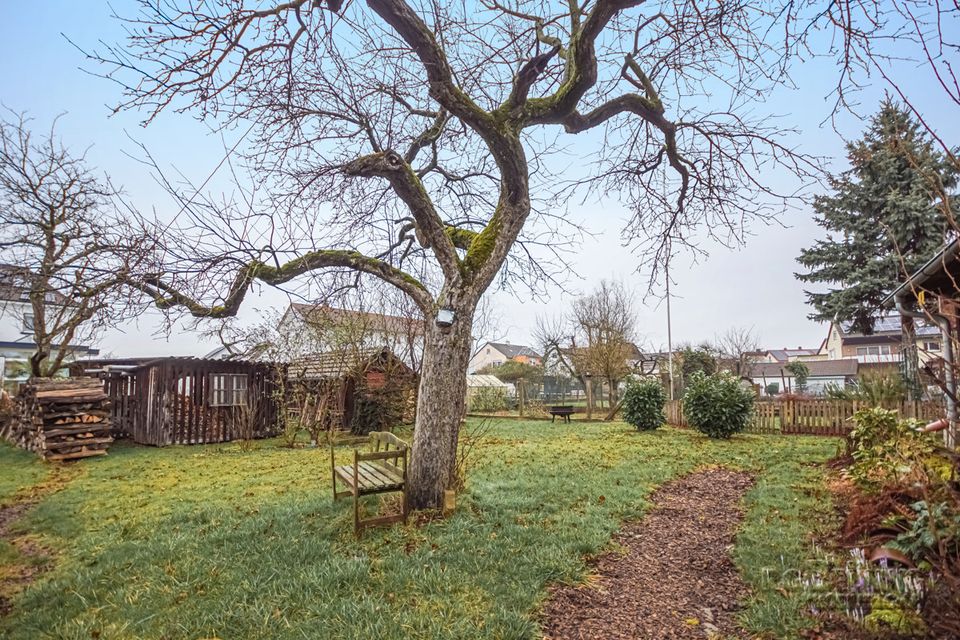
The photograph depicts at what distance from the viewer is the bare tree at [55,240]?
3.66m

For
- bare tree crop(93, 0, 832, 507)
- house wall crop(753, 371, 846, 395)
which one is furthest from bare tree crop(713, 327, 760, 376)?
bare tree crop(93, 0, 832, 507)

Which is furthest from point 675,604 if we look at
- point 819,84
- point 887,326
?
point 887,326

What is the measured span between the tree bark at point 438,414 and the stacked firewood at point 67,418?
9.46 meters

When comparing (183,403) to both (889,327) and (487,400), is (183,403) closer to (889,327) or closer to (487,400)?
(487,400)

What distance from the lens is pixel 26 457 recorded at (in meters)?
10.6

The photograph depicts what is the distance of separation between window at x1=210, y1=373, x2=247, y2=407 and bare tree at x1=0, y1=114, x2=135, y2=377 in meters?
3.36

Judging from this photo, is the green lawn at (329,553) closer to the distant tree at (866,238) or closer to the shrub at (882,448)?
the shrub at (882,448)

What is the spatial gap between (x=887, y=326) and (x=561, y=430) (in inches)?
1085

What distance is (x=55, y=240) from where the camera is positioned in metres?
8.10

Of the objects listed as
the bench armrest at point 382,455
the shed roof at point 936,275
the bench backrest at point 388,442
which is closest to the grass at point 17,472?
the bench backrest at point 388,442

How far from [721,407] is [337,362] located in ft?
32.5

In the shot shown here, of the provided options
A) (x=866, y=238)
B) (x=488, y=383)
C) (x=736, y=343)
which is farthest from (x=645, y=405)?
(x=736, y=343)

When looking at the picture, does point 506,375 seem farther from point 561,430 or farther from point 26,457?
point 26,457

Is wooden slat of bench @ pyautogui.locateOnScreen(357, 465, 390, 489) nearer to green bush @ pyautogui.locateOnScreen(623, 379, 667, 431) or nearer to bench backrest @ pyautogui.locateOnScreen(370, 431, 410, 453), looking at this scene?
bench backrest @ pyautogui.locateOnScreen(370, 431, 410, 453)
